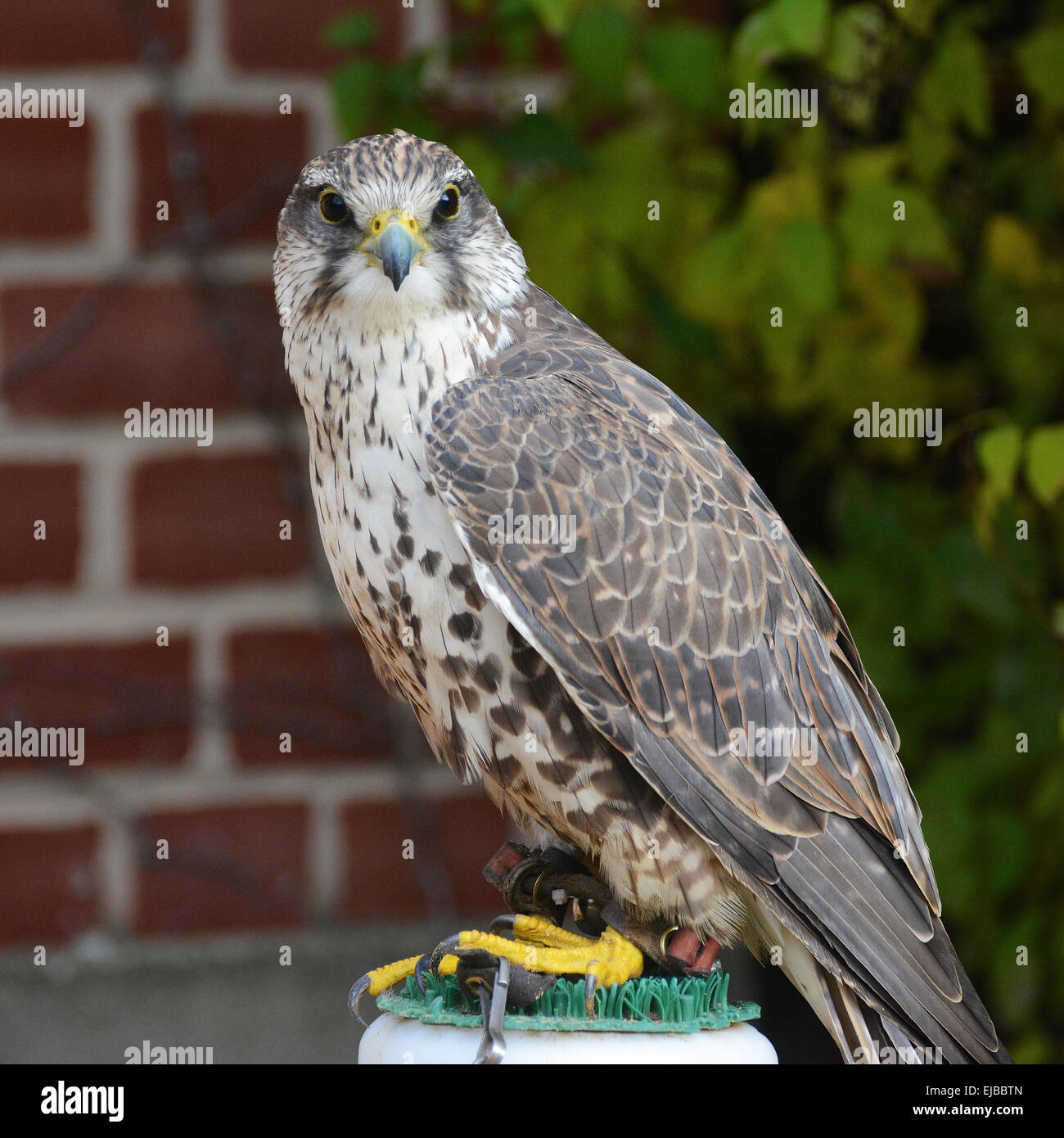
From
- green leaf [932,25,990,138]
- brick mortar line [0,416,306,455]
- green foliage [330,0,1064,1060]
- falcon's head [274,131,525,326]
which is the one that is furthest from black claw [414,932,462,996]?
green leaf [932,25,990,138]

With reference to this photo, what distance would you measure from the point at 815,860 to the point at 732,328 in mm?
1346

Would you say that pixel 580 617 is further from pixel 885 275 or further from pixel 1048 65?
pixel 1048 65

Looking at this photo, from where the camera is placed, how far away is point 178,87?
103 inches

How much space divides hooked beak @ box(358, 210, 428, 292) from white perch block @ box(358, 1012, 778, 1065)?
81cm

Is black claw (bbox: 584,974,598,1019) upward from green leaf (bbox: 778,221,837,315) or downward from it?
downward

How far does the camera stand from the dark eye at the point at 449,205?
166 cm

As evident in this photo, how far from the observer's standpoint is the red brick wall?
8.48 ft

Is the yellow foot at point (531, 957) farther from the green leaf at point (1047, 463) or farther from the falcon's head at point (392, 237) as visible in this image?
the green leaf at point (1047, 463)

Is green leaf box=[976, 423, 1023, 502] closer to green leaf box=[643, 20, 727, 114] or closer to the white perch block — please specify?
green leaf box=[643, 20, 727, 114]

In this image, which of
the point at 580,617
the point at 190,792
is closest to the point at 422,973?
the point at 580,617

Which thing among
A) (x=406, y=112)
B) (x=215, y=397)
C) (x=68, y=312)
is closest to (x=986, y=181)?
(x=406, y=112)

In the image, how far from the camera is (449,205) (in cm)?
168

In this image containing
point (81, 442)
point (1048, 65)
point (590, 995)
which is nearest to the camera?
point (590, 995)

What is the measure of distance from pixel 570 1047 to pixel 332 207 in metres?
1.00
